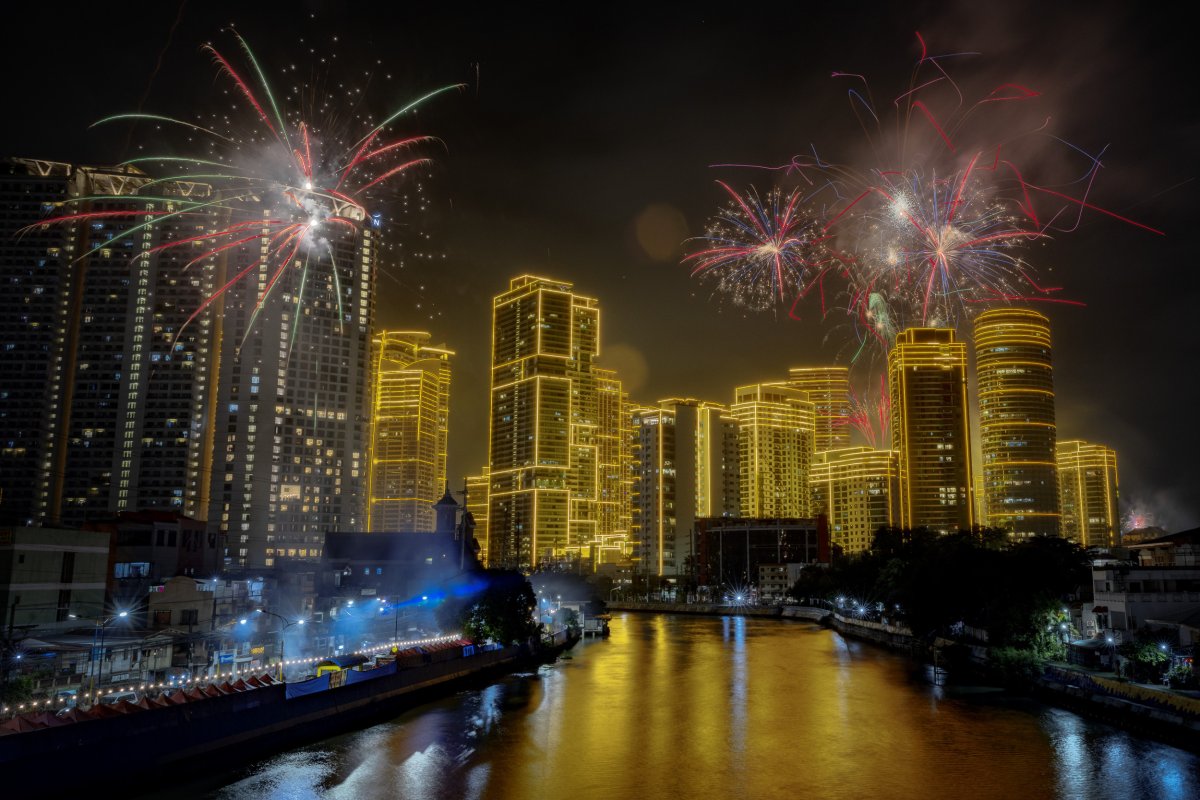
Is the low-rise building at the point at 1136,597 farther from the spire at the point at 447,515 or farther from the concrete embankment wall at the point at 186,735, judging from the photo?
the spire at the point at 447,515

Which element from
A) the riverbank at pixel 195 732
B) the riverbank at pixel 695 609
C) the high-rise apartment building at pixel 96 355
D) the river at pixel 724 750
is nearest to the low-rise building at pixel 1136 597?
the river at pixel 724 750

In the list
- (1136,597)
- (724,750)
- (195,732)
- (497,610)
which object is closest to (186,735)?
(195,732)

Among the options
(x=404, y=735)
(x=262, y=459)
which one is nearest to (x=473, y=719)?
(x=404, y=735)

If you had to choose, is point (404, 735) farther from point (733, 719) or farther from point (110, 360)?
point (110, 360)

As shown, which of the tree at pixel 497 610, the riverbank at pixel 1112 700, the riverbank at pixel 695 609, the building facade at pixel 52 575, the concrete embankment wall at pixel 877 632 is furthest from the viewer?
the riverbank at pixel 695 609

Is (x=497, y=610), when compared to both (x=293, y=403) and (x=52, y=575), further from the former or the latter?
(x=293, y=403)
